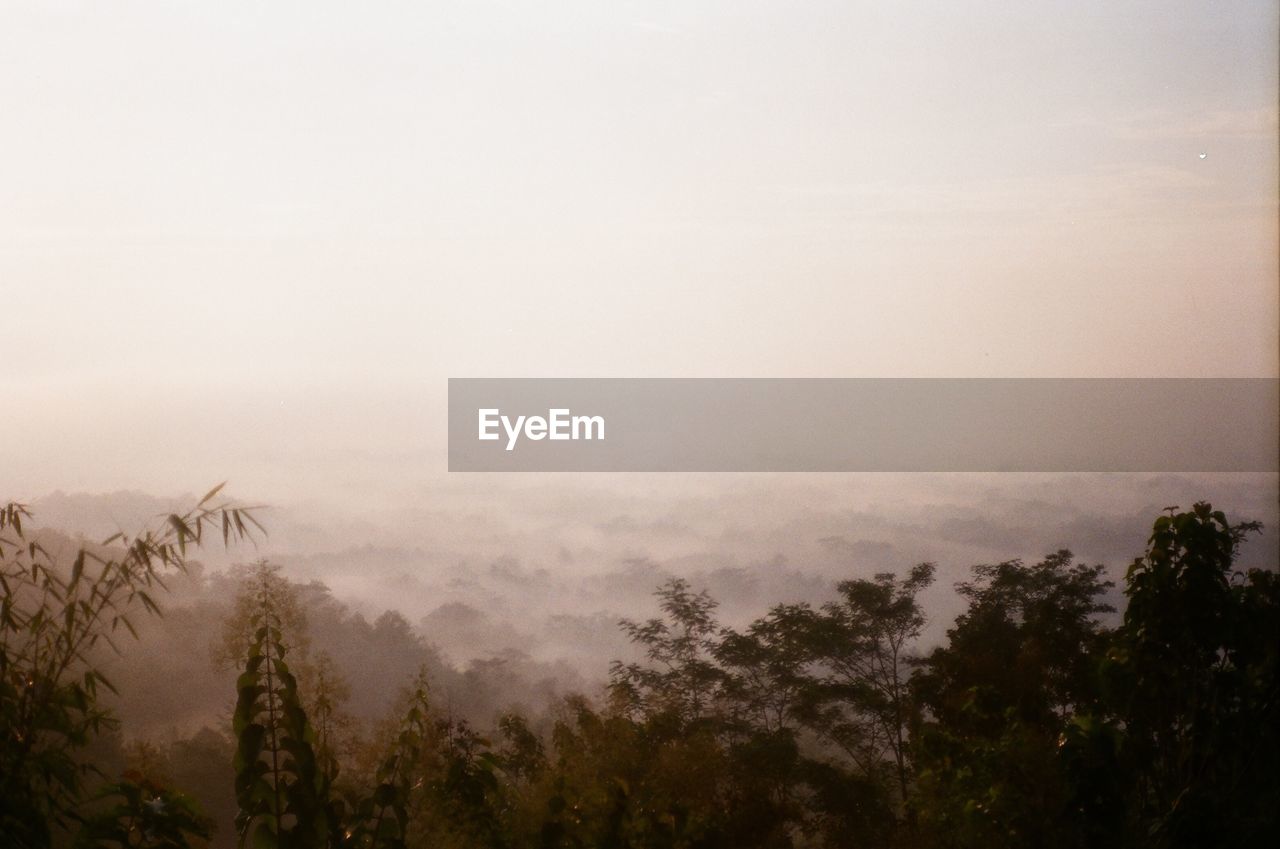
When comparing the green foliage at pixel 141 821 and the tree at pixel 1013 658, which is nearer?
the green foliage at pixel 141 821

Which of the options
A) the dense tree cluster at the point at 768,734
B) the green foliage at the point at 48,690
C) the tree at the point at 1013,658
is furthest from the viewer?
the tree at the point at 1013,658

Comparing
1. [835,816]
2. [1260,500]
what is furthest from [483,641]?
[1260,500]

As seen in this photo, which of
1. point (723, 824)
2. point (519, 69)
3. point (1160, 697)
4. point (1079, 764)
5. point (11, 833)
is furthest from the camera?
point (519, 69)

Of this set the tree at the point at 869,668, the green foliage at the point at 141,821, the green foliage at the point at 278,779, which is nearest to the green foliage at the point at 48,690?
the green foliage at the point at 141,821

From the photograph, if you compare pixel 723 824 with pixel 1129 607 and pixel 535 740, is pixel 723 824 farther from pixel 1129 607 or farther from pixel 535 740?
pixel 1129 607

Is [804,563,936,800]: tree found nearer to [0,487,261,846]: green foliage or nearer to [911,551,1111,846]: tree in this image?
[911,551,1111,846]: tree

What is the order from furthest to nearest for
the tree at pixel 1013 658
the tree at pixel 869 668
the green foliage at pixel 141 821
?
the tree at pixel 869 668, the tree at pixel 1013 658, the green foliage at pixel 141 821

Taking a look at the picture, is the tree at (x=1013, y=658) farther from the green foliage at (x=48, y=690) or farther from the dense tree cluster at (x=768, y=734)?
the green foliage at (x=48, y=690)

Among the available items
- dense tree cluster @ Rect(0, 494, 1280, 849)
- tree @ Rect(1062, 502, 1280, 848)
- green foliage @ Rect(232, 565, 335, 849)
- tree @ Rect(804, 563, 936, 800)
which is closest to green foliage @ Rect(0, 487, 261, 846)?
dense tree cluster @ Rect(0, 494, 1280, 849)
